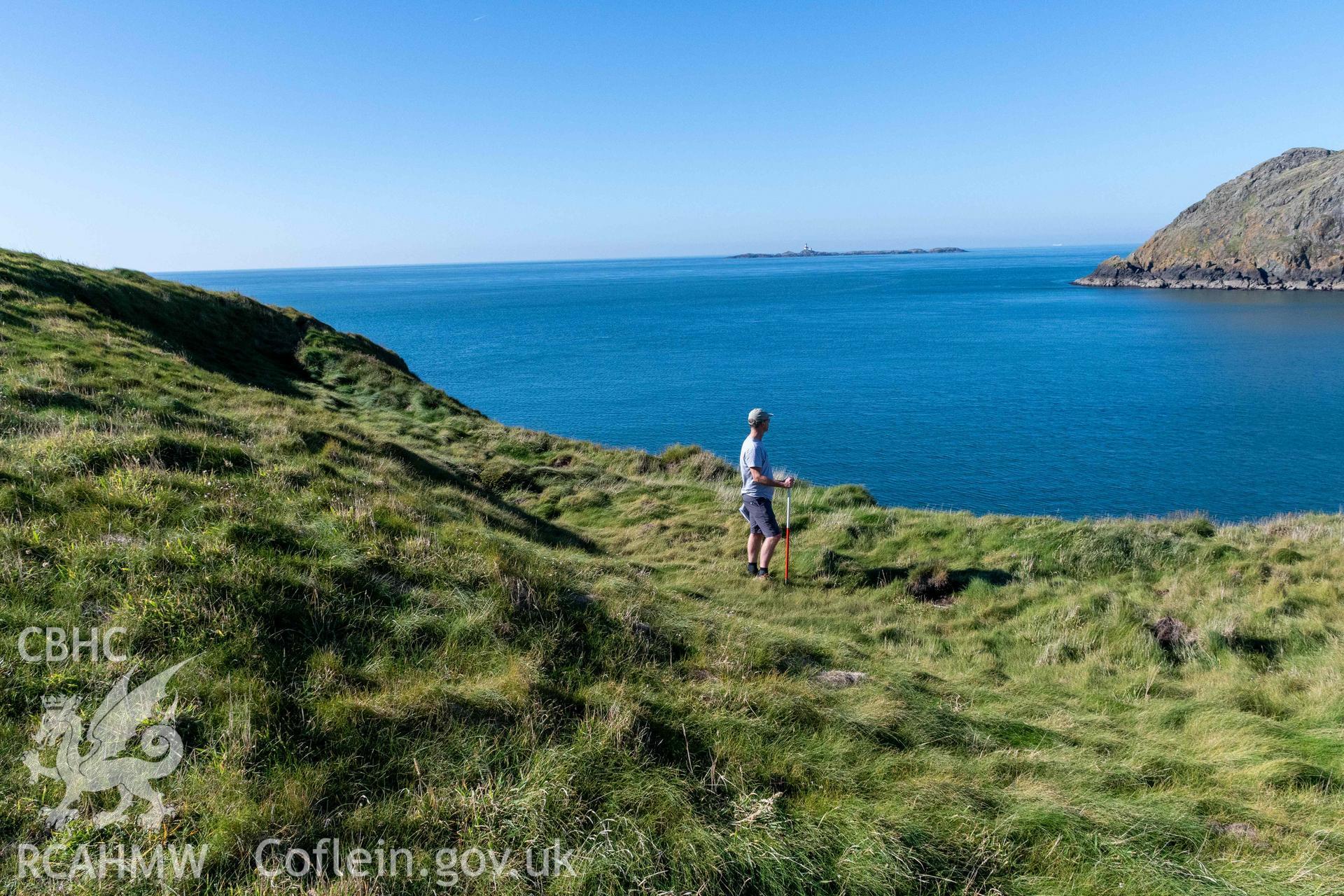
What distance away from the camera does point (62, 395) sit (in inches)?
447

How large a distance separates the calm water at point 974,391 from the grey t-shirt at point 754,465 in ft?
77.5

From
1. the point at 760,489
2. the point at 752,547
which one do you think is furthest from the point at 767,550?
the point at 760,489

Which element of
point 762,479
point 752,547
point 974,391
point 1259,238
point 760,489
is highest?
point 1259,238

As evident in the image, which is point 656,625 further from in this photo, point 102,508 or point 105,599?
point 102,508

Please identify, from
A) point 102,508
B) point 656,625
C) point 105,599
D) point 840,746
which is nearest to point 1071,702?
point 840,746

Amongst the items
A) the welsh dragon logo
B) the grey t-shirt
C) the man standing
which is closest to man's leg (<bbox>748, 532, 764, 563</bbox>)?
the man standing

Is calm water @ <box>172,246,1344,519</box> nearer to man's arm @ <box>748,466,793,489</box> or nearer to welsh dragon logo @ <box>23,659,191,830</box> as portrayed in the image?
man's arm @ <box>748,466,793,489</box>

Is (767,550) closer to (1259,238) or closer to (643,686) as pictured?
(643,686)

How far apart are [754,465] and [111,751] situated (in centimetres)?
909

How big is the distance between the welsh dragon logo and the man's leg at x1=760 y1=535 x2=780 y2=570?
347 inches

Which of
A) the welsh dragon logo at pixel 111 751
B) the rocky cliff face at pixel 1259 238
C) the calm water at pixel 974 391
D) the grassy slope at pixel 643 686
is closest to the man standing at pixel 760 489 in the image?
the grassy slope at pixel 643 686

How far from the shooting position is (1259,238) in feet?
500

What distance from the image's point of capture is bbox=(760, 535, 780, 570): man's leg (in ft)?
39.1

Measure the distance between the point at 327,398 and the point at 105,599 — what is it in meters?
24.3
